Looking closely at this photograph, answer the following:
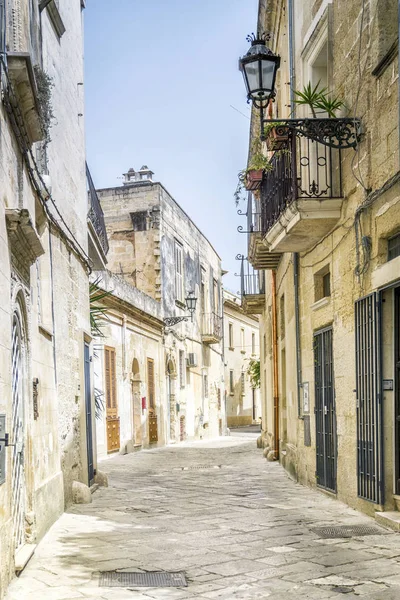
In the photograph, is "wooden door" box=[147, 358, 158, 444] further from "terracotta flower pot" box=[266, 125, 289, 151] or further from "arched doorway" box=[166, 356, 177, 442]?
"terracotta flower pot" box=[266, 125, 289, 151]

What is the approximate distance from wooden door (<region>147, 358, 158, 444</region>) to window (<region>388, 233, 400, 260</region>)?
1594 cm

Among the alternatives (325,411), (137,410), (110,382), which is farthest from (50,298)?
(137,410)

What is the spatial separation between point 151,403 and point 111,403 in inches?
179

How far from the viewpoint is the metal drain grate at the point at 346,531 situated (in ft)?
23.4

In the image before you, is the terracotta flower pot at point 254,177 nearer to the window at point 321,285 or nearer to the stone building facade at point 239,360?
the window at point 321,285

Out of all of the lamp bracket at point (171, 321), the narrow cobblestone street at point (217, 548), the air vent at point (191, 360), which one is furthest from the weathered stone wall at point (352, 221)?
the air vent at point (191, 360)

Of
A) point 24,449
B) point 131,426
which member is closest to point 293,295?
point 24,449

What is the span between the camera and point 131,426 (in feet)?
69.0

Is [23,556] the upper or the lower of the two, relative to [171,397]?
upper

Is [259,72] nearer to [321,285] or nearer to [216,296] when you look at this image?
[321,285]

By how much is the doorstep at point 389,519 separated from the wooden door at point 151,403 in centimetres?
1576

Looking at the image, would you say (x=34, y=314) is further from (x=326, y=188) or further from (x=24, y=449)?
(x=326, y=188)

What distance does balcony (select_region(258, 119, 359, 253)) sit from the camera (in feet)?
28.6

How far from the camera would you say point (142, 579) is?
18.6ft
